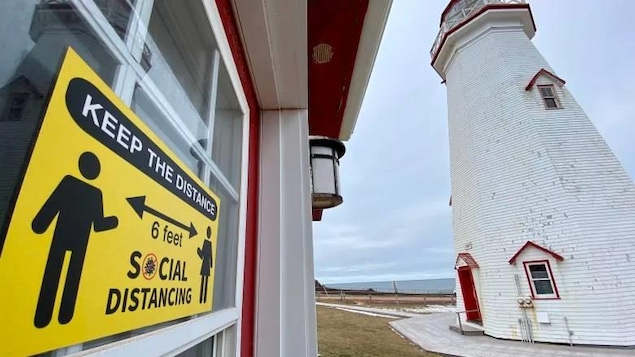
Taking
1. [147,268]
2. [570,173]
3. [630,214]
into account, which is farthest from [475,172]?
[147,268]

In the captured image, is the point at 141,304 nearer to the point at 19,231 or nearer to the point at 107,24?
the point at 19,231

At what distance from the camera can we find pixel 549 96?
8.23 metres

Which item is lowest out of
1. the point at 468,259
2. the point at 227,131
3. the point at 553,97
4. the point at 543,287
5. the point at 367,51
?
the point at 543,287

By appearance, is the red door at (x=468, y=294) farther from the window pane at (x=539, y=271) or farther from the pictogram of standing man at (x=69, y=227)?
the pictogram of standing man at (x=69, y=227)

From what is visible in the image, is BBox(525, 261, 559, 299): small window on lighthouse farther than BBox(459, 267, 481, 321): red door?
No

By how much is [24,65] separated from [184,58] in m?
0.41

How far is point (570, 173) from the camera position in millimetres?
7176

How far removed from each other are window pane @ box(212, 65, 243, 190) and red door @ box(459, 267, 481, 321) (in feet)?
29.9

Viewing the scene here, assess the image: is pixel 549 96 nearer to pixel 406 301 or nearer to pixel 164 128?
pixel 164 128

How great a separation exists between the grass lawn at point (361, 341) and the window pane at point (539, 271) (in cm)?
304

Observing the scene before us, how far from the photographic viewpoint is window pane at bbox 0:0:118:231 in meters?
0.23

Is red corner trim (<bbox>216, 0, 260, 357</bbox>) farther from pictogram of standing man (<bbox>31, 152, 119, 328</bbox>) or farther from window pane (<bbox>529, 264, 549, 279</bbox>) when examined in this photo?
window pane (<bbox>529, 264, 549, 279</bbox>)

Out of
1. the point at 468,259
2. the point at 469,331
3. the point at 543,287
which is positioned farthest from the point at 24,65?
the point at 469,331

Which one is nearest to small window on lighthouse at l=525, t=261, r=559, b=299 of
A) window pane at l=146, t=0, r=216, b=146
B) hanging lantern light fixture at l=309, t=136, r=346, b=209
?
hanging lantern light fixture at l=309, t=136, r=346, b=209
